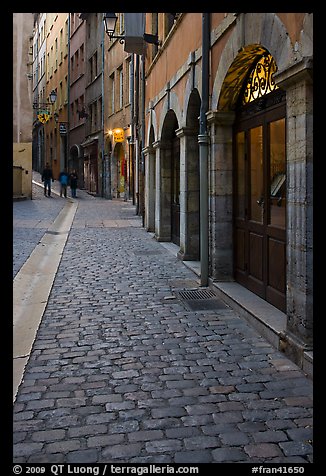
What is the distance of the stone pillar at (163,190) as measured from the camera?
41.7 ft

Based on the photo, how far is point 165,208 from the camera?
42.5 ft

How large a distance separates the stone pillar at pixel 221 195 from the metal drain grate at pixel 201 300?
1.10 ft

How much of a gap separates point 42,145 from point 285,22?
52250mm

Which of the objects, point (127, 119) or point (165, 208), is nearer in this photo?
point (165, 208)

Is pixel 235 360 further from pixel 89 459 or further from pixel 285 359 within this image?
pixel 89 459

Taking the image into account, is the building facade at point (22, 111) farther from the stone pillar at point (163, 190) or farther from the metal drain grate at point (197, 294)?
the metal drain grate at point (197, 294)

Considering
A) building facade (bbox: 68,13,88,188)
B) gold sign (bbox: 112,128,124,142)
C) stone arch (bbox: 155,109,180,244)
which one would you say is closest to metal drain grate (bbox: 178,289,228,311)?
stone arch (bbox: 155,109,180,244)

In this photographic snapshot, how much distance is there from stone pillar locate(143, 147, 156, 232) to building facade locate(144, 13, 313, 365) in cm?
378

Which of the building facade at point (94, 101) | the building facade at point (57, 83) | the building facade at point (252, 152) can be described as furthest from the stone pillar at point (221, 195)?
the building facade at point (57, 83)

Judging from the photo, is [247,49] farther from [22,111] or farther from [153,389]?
[22,111]

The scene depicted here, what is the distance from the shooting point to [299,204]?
173 inches

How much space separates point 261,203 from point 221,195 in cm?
109

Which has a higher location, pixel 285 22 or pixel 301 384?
pixel 285 22

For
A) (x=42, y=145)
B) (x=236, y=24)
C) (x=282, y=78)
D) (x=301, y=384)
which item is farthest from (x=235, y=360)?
(x=42, y=145)
